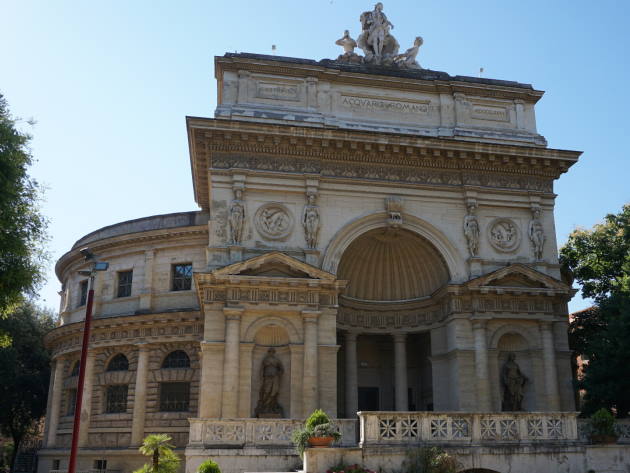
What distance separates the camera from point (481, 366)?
25391mm

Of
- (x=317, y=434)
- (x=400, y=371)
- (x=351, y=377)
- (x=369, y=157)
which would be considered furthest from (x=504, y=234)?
(x=317, y=434)

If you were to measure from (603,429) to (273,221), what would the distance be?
13473 mm

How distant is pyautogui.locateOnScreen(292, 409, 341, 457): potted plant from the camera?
57.3 feet

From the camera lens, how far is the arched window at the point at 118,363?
3406 cm

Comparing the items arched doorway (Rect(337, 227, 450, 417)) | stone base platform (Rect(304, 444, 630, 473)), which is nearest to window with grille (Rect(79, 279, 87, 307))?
arched doorway (Rect(337, 227, 450, 417))

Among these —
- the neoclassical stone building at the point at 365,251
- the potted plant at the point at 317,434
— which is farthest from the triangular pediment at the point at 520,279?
the potted plant at the point at 317,434

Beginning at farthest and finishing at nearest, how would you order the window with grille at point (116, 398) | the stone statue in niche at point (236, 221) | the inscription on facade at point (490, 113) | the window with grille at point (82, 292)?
1. the window with grille at point (82, 292)
2. the window with grille at point (116, 398)
3. the inscription on facade at point (490, 113)
4. the stone statue in niche at point (236, 221)

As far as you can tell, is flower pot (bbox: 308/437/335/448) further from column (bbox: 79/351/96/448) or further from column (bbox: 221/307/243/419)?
column (bbox: 79/351/96/448)

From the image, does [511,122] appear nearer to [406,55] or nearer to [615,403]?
[406,55]

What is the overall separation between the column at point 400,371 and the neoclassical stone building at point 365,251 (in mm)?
91

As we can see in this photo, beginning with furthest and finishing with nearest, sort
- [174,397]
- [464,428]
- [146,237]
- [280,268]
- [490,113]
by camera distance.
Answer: [146,237]
[174,397]
[490,113]
[280,268]
[464,428]

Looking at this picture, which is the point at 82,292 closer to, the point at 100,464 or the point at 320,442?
the point at 100,464

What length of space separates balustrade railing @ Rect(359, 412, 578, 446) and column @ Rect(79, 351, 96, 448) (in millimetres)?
19930

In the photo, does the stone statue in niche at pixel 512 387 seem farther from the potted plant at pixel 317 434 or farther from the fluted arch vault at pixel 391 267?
the potted plant at pixel 317 434
